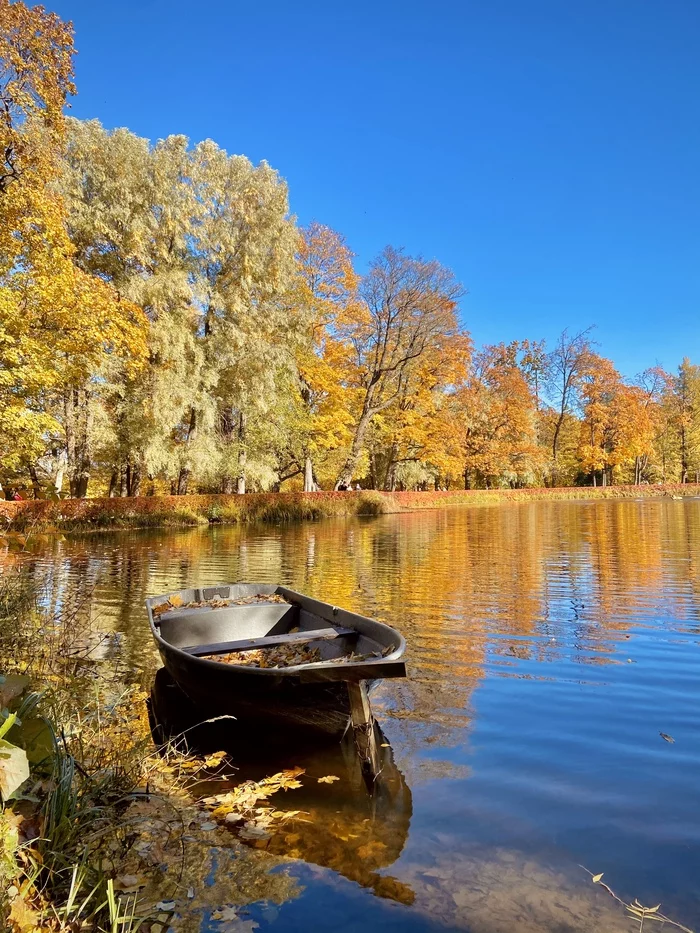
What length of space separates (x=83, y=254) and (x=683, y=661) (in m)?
24.7

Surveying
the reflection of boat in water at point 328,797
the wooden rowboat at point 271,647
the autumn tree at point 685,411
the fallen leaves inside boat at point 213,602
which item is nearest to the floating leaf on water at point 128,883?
the reflection of boat in water at point 328,797

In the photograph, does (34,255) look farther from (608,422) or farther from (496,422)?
(608,422)

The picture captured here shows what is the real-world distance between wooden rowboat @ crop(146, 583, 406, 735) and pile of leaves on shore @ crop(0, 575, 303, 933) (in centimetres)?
45

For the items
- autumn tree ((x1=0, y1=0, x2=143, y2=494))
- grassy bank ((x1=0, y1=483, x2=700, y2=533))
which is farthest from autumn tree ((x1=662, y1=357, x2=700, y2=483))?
autumn tree ((x1=0, y1=0, x2=143, y2=494))

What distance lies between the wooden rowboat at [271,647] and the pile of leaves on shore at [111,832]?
1.48ft

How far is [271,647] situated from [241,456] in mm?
22680

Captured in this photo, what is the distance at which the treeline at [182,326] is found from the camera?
1260 cm

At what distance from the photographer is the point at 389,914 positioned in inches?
113

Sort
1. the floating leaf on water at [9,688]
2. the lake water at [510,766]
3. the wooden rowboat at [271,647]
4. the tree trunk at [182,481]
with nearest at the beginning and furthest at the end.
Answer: the floating leaf on water at [9,688], the lake water at [510,766], the wooden rowboat at [271,647], the tree trunk at [182,481]

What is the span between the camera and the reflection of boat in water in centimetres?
331

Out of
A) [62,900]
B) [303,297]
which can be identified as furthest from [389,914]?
[303,297]

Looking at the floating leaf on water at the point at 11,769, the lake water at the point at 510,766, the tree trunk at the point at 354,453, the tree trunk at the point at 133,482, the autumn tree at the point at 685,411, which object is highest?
the autumn tree at the point at 685,411

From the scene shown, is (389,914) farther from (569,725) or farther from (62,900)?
(569,725)

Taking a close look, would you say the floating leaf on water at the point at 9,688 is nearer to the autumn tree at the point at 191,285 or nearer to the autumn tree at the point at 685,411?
the autumn tree at the point at 191,285
